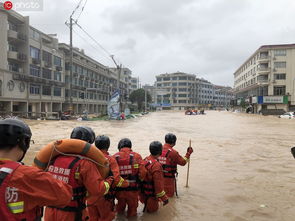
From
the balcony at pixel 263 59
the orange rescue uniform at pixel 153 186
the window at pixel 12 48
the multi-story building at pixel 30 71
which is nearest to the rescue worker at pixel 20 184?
the orange rescue uniform at pixel 153 186

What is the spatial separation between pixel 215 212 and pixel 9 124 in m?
4.50

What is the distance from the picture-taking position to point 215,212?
4977mm

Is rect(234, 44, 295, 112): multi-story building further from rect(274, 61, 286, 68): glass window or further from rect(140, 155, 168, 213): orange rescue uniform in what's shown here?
rect(140, 155, 168, 213): orange rescue uniform

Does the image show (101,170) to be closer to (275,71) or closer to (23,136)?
(23,136)

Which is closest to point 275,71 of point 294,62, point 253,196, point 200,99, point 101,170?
point 294,62

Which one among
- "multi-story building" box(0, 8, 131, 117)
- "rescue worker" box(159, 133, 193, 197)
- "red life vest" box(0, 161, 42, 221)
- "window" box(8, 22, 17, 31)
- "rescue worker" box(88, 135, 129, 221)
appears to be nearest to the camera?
"red life vest" box(0, 161, 42, 221)

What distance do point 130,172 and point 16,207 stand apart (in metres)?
2.57

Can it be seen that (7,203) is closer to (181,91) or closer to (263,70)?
(263,70)

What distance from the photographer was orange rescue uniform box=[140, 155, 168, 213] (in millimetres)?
4312

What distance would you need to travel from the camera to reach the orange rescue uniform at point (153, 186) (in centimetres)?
431

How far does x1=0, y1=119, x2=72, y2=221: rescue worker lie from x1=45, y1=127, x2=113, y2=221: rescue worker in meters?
0.62

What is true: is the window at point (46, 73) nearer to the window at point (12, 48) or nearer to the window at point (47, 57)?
the window at point (47, 57)

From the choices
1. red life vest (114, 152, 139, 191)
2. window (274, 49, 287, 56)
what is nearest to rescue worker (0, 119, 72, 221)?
red life vest (114, 152, 139, 191)

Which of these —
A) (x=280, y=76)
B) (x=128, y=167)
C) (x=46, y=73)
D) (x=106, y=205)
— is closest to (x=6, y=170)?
(x=106, y=205)
